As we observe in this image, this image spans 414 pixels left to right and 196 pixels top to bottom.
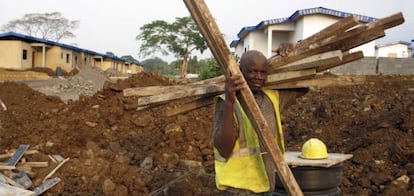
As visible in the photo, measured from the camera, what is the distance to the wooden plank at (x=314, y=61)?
2.10m

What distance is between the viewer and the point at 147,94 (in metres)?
2.18

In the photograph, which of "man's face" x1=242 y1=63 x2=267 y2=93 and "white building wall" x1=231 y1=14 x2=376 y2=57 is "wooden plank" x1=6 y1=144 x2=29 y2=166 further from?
"white building wall" x1=231 y1=14 x2=376 y2=57

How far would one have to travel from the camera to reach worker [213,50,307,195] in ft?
6.95

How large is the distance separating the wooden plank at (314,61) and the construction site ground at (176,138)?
0.23 m

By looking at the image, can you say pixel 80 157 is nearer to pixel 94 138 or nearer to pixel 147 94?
pixel 94 138

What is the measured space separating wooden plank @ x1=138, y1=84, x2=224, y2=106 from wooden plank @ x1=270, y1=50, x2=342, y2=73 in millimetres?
356

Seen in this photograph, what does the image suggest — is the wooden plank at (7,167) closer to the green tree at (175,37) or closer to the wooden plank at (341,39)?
the wooden plank at (341,39)

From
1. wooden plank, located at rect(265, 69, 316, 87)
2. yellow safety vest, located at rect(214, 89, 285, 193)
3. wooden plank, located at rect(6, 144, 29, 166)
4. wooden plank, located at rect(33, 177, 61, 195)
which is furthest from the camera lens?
wooden plank, located at rect(6, 144, 29, 166)

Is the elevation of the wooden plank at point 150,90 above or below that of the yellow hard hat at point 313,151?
above

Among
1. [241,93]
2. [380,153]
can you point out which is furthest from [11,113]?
[241,93]

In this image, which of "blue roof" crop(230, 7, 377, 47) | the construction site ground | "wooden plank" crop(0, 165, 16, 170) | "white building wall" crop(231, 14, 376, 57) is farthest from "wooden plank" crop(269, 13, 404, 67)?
"blue roof" crop(230, 7, 377, 47)

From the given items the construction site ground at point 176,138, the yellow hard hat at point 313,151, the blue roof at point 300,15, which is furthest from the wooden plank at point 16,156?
the blue roof at point 300,15

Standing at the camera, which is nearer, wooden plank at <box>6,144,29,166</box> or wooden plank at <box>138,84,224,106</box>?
wooden plank at <box>138,84,224,106</box>

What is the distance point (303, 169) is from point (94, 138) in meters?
6.06
